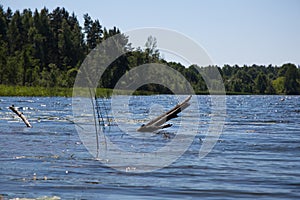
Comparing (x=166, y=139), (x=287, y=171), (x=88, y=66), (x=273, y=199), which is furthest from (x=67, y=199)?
(x=88, y=66)

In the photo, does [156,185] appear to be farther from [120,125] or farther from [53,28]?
[53,28]

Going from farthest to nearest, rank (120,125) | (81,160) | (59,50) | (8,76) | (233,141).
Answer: (59,50)
(8,76)
(120,125)
(233,141)
(81,160)

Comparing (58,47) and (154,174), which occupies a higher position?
(58,47)

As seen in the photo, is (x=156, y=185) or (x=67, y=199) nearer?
(x=67, y=199)

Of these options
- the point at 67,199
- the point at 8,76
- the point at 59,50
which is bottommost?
the point at 67,199

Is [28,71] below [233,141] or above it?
above

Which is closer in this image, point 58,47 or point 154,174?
point 154,174

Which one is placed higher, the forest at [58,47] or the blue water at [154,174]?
the forest at [58,47]

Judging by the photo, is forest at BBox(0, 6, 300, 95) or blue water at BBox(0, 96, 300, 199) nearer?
blue water at BBox(0, 96, 300, 199)

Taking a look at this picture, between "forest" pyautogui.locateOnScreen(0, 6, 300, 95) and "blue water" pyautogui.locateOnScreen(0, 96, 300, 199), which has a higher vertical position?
"forest" pyautogui.locateOnScreen(0, 6, 300, 95)

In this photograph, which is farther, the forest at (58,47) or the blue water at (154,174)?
the forest at (58,47)

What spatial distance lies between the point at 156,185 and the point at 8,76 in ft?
286

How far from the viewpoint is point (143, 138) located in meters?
22.1

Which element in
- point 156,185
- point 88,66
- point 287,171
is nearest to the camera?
point 156,185
